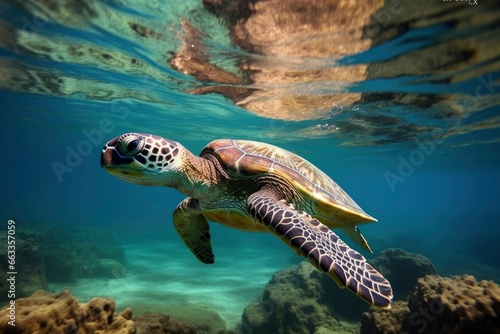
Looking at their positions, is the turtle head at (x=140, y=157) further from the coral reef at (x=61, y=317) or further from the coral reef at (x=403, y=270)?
the coral reef at (x=403, y=270)

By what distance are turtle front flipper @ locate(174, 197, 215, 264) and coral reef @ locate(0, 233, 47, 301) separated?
8305mm

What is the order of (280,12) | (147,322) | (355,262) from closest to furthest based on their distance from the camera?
(355,262) → (147,322) → (280,12)

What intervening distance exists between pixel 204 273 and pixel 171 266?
9.96ft

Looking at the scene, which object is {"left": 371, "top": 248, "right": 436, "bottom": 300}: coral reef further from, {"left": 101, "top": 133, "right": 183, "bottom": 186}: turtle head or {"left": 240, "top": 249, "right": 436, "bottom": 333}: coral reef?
{"left": 101, "top": 133, "right": 183, "bottom": 186}: turtle head

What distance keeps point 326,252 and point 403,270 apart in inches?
385

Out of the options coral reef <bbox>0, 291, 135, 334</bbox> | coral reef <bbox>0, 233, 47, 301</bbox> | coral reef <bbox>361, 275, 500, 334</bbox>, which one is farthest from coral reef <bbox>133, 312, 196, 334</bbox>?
coral reef <bbox>0, 233, 47, 301</bbox>

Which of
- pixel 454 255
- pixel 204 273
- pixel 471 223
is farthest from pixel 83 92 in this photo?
pixel 471 223

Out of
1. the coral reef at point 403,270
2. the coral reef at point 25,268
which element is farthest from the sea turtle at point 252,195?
the coral reef at point 25,268

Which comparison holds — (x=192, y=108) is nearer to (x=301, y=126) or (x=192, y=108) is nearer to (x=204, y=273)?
(x=301, y=126)

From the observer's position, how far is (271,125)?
57.2 feet

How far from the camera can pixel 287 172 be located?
4.19 meters

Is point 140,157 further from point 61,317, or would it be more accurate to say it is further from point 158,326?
point 158,326

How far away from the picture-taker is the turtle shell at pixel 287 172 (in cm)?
405

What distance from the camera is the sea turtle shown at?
2.66m
